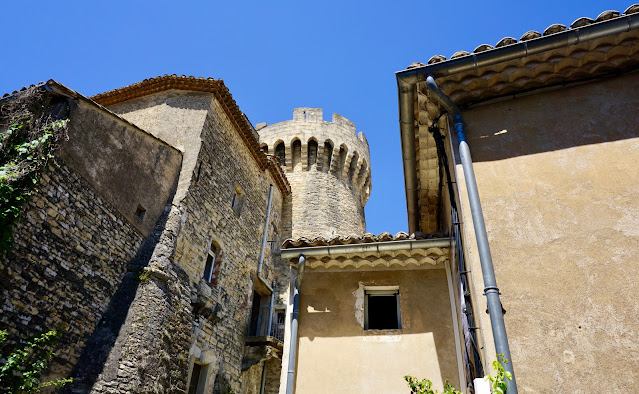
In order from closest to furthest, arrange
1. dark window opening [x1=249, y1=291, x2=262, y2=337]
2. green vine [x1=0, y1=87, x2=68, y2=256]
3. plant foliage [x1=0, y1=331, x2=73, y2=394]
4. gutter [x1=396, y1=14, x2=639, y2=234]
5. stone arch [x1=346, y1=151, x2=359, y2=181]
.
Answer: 1. gutter [x1=396, y1=14, x2=639, y2=234]
2. plant foliage [x1=0, y1=331, x2=73, y2=394]
3. green vine [x1=0, y1=87, x2=68, y2=256]
4. dark window opening [x1=249, y1=291, x2=262, y2=337]
5. stone arch [x1=346, y1=151, x2=359, y2=181]

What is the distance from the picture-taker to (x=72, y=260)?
7.18 metres

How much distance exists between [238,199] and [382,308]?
7.67 m

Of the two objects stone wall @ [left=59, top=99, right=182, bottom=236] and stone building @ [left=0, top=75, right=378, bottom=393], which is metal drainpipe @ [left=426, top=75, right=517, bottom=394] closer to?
stone building @ [left=0, top=75, right=378, bottom=393]

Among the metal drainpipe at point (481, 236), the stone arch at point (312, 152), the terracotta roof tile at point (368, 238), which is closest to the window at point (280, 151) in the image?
the stone arch at point (312, 152)

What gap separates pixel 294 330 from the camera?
6273 millimetres

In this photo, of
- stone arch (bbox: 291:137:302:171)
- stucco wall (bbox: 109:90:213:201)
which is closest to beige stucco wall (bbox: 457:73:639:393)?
stucco wall (bbox: 109:90:213:201)

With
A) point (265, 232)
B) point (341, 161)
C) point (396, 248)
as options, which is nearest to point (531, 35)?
point (396, 248)

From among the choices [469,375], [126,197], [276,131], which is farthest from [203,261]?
[276,131]

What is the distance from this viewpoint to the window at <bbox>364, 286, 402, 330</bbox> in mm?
6525

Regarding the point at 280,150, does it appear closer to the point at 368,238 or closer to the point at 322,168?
the point at 322,168

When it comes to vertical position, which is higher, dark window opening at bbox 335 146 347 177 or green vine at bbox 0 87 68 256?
dark window opening at bbox 335 146 347 177

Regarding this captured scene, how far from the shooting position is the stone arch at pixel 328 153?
2020 cm

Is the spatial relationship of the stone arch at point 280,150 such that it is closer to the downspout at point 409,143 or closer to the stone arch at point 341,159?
the stone arch at point 341,159

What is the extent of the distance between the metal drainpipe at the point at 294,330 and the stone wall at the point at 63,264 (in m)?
3.79
